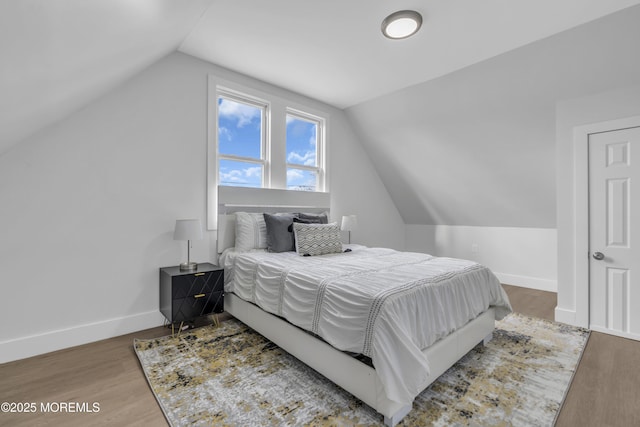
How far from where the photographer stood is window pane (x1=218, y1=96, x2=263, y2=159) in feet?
11.6

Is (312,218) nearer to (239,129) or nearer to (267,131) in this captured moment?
(267,131)

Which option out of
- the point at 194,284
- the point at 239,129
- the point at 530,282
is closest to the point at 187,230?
the point at 194,284

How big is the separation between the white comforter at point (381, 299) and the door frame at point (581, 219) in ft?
3.21

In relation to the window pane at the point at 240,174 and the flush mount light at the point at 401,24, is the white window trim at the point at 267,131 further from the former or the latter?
the flush mount light at the point at 401,24

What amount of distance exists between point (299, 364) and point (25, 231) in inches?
94.4

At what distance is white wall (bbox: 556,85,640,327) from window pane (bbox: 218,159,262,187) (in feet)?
11.1

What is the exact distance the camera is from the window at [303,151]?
13.7 feet

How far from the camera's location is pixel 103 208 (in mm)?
2652

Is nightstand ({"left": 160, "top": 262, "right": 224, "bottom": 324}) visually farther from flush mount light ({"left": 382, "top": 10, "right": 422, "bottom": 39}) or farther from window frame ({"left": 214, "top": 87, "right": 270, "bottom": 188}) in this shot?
flush mount light ({"left": 382, "top": 10, "right": 422, "bottom": 39})

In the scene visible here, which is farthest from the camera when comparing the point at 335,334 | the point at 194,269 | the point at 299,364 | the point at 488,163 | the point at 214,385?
the point at 488,163

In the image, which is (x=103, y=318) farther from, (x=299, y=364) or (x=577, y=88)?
(x=577, y=88)

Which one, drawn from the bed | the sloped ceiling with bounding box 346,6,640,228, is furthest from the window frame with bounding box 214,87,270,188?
the sloped ceiling with bounding box 346,6,640,228

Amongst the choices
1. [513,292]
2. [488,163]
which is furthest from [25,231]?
[513,292]

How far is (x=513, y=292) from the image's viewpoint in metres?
4.18
